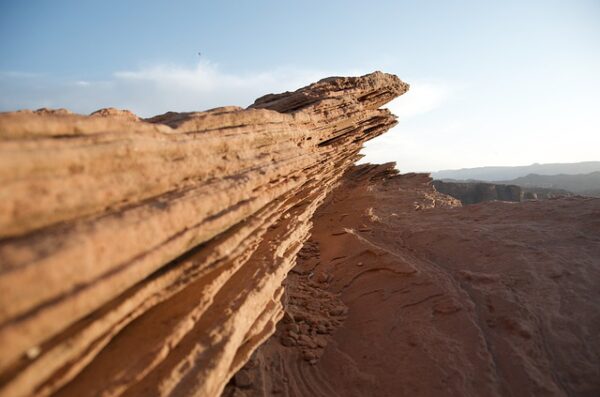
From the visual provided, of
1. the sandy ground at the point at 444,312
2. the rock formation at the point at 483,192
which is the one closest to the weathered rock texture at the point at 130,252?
the sandy ground at the point at 444,312

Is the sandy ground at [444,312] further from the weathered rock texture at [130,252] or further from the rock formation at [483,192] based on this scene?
the rock formation at [483,192]

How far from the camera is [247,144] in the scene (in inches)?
173

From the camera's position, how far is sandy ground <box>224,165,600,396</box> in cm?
451

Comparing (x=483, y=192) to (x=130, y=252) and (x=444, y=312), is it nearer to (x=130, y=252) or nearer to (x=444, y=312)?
(x=444, y=312)

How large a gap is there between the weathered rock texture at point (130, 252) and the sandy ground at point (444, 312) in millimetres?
1434

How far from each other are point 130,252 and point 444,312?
16.6 ft

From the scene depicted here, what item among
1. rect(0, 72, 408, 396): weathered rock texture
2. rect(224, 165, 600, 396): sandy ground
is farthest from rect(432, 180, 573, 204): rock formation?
rect(0, 72, 408, 396): weathered rock texture

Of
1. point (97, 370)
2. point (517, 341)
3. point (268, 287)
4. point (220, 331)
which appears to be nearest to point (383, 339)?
point (517, 341)

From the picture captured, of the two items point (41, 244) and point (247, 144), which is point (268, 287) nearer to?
point (247, 144)

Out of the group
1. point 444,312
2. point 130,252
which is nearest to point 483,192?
point 444,312

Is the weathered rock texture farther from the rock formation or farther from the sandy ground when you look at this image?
the rock formation

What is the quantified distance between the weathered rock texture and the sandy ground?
143cm

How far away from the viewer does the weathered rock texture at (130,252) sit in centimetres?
191

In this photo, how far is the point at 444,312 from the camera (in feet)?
18.7
